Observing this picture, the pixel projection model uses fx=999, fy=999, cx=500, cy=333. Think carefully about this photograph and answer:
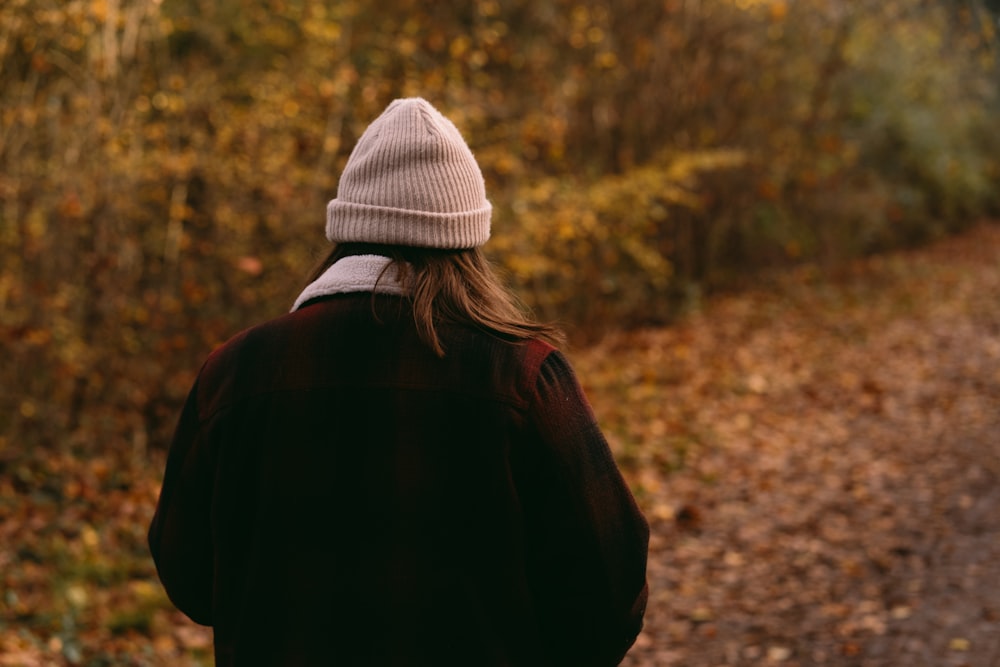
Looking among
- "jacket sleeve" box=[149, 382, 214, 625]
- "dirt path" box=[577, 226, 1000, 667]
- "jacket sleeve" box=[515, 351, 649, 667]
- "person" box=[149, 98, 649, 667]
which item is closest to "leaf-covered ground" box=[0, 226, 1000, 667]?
"dirt path" box=[577, 226, 1000, 667]

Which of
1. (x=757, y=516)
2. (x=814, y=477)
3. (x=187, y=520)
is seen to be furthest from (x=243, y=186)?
(x=187, y=520)

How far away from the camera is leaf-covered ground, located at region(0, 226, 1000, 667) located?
5.29 meters

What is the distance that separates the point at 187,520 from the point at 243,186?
21.8ft

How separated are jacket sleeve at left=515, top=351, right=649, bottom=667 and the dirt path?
3.41 meters

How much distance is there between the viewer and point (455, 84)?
31.6 ft

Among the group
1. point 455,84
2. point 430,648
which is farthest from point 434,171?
point 455,84

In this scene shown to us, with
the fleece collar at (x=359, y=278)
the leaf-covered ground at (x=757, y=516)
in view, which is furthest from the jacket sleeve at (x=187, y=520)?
the leaf-covered ground at (x=757, y=516)

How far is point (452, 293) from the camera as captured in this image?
1904 mm

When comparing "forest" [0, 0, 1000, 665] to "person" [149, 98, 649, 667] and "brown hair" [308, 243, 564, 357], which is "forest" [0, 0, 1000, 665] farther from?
"person" [149, 98, 649, 667]

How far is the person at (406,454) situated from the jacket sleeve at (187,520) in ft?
0.09

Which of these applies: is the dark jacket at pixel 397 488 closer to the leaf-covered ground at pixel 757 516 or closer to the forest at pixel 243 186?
the forest at pixel 243 186

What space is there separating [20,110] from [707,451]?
6.23 metres

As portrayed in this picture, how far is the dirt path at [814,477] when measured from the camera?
5383mm

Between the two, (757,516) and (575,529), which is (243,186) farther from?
(575,529)
